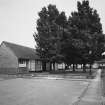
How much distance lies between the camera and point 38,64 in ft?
149

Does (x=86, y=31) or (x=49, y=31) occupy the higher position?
(x=49, y=31)

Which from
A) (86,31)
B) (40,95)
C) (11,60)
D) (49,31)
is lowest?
(40,95)

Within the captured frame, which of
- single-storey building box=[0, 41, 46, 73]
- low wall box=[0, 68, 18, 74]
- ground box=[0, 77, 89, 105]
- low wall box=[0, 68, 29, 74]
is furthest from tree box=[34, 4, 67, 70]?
ground box=[0, 77, 89, 105]

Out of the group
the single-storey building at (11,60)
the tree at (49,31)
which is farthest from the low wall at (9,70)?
the tree at (49,31)

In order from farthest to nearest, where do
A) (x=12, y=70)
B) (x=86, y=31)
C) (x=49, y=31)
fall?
(x=49, y=31) → (x=12, y=70) → (x=86, y=31)

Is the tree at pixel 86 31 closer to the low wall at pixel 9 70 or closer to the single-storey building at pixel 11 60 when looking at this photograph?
the single-storey building at pixel 11 60

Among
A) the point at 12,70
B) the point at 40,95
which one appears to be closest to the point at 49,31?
the point at 12,70

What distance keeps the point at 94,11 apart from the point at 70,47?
9245mm

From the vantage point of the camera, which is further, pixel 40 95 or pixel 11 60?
pixel 11 60

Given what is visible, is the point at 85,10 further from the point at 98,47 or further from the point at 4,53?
the point at 4,53

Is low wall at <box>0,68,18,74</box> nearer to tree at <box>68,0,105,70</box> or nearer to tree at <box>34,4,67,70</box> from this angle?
tree at <box>34,4,67,70</box>

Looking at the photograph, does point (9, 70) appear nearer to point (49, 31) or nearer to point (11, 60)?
point (11, 60)

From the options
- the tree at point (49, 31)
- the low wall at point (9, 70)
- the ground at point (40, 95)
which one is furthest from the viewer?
the tree at point (49, 31)

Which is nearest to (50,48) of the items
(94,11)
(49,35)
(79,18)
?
(49,35)
